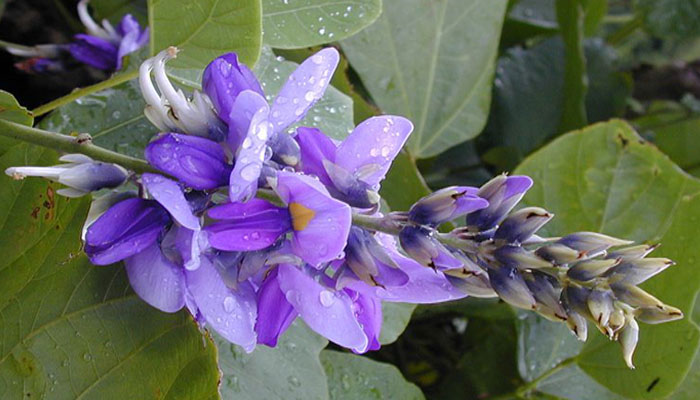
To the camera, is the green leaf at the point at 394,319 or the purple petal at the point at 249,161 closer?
the purple petal at the point at 249,161

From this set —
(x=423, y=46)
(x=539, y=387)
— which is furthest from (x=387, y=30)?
(x=539, y=387)

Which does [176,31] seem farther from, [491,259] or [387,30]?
[387,30]

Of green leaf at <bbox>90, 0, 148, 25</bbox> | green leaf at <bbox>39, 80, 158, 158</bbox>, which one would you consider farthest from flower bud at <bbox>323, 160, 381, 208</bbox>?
green leaf at <bbox>90, 0, 148, 25</bbox>

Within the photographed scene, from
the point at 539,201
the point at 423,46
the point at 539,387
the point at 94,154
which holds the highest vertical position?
the point at 94,154

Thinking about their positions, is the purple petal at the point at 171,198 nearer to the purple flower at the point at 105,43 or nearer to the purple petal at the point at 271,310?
the purple petal at the point at 271,310

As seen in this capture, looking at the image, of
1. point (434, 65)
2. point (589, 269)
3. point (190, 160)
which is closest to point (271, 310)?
point (190, 160)

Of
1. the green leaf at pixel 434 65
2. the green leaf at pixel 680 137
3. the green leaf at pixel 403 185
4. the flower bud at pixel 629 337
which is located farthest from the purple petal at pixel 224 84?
the green leaf at pixel 680 137
